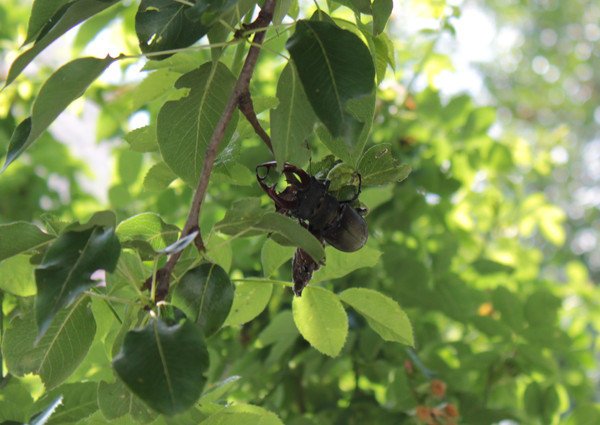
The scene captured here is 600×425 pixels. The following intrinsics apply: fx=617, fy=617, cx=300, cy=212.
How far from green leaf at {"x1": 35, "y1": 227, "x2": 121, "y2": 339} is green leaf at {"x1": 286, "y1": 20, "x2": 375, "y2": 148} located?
13 cm

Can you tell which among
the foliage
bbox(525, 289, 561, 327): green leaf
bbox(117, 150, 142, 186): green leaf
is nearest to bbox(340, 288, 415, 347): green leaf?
the foliage

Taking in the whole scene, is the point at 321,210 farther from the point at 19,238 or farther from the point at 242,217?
the point at 19,238

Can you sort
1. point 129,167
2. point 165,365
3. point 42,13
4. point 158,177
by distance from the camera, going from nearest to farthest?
point 165,365
point 42,13
point 158,177
point 129,167

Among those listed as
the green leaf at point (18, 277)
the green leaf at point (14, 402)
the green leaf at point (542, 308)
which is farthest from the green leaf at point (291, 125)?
the green leaf at point (542, 308)

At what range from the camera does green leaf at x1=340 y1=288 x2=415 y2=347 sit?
A: 1.71 feet

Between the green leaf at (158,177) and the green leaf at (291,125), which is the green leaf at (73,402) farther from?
the green leaf at (291,125)

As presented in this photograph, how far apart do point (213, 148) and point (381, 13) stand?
0.49 ft

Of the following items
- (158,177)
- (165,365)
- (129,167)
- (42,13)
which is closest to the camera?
(165,365)

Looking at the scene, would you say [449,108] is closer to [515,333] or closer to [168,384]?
[515,333]

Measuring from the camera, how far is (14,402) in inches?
22.8

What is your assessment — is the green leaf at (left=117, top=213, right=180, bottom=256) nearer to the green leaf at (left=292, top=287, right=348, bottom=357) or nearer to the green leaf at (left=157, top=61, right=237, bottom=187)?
the green leaf at (left=157, top=61, right=237, bottom=187)

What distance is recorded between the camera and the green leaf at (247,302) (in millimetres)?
537

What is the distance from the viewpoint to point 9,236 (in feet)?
1.17

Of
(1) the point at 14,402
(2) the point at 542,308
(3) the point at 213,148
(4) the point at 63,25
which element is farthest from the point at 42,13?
(2) the point at 542,308
